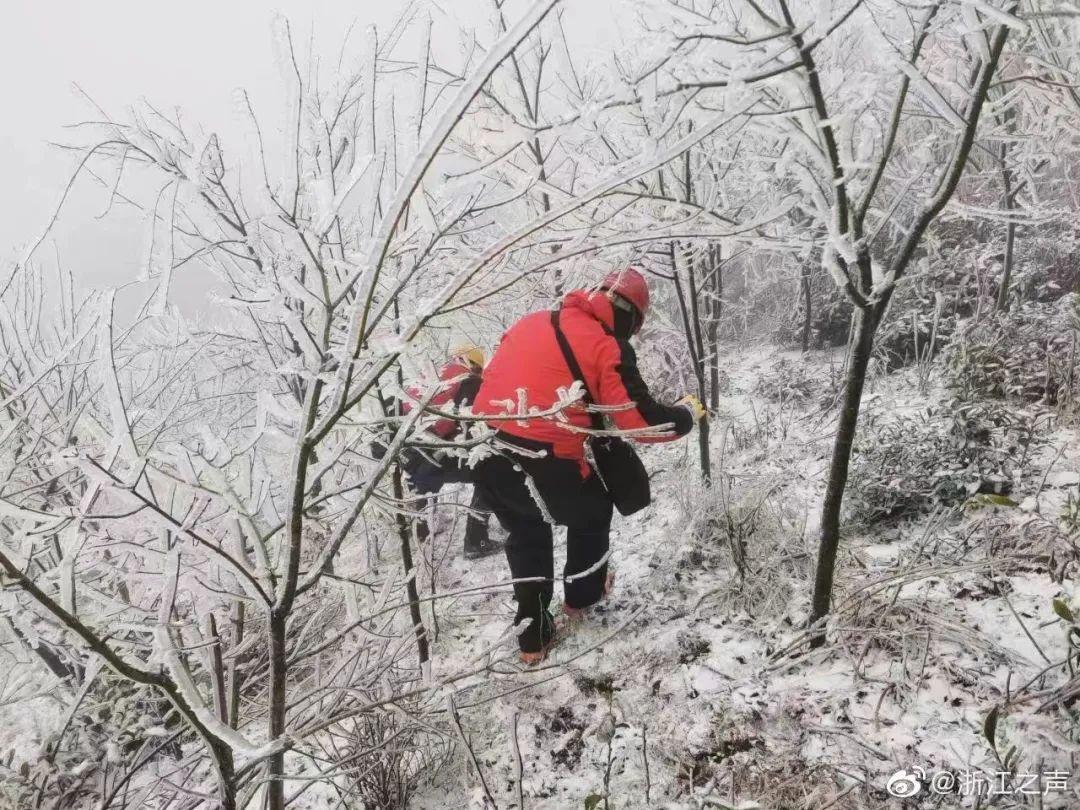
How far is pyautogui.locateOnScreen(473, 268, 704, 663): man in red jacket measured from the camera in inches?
85.9

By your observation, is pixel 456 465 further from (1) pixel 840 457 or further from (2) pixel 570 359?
(1) pixel 840 457

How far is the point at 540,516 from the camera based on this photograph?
7.64ft

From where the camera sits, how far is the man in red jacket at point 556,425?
7.16 ft

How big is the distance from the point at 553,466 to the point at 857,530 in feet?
5.13

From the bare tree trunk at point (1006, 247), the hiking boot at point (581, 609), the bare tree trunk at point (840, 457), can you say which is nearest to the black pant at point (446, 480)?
the hiking boot at point (581, 609)

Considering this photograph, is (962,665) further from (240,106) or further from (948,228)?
(948,228)

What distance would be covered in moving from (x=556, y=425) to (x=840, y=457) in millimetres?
1014

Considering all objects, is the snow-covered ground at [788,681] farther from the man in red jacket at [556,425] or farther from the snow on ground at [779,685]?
the man in red jacket at [556,425]

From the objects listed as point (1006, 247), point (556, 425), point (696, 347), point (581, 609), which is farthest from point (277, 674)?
point (1006, 247)

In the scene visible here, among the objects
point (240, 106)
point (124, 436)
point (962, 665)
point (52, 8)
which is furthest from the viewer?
point (52, 8)

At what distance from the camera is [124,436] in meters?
0.71

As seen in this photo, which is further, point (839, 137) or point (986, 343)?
point (986, 343)

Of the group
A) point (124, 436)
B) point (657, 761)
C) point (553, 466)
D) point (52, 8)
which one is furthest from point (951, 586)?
point (52, 8)

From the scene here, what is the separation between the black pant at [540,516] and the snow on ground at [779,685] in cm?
19
